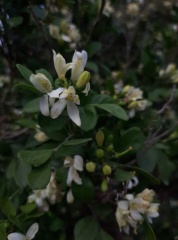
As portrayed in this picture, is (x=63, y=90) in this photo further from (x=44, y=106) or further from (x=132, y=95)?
(x=132, y=95)

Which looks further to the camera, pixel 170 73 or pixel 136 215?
pixel 170 73

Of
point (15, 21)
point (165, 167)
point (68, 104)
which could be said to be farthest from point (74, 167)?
point (15, 21)

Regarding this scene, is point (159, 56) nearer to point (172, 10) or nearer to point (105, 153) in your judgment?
point (172, 10)

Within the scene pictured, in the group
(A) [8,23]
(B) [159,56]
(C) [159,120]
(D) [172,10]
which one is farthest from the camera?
(D) [172,10]

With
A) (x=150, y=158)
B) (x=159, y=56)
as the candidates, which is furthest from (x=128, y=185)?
(x=159, y=56)

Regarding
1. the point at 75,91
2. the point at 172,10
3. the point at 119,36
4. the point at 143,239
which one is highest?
the point at 75,91

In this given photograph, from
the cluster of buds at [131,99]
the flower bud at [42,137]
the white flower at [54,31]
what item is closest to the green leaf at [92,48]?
the white flower at [54,31]
